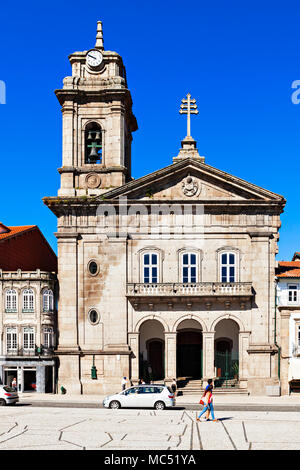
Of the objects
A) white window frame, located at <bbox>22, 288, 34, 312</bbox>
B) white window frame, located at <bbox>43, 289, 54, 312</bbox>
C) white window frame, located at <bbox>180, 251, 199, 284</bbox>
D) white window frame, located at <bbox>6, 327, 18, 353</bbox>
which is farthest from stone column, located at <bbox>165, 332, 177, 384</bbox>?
white window frame, located at <bbox>6, 327, 18, 353</bbox>

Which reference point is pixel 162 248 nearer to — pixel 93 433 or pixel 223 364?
pixel 223 364

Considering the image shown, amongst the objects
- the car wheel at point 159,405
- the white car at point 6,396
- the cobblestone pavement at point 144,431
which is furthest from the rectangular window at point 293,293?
the white car at point 6,396

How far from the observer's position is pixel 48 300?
147ft

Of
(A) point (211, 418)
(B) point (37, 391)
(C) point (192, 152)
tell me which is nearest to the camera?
(A) point (211, 418)

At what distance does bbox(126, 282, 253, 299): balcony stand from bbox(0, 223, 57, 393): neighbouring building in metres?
5.67

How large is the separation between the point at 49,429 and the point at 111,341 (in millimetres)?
19368

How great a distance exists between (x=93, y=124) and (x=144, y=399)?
20.9 meters

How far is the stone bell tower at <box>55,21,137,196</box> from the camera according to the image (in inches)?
1821

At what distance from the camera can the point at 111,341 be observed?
44438 millimetres

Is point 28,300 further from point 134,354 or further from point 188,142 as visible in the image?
point 188,142

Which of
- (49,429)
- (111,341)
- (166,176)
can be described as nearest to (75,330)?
(111,341)

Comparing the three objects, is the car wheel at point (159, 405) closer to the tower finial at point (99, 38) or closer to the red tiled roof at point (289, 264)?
the red tiled roof at point (289, 264)

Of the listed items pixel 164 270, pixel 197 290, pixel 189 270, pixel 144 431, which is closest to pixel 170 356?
pixel 197 290

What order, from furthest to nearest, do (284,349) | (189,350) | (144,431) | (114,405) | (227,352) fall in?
(189,350), (227,352), (284,349), (114,405), (144,431)
